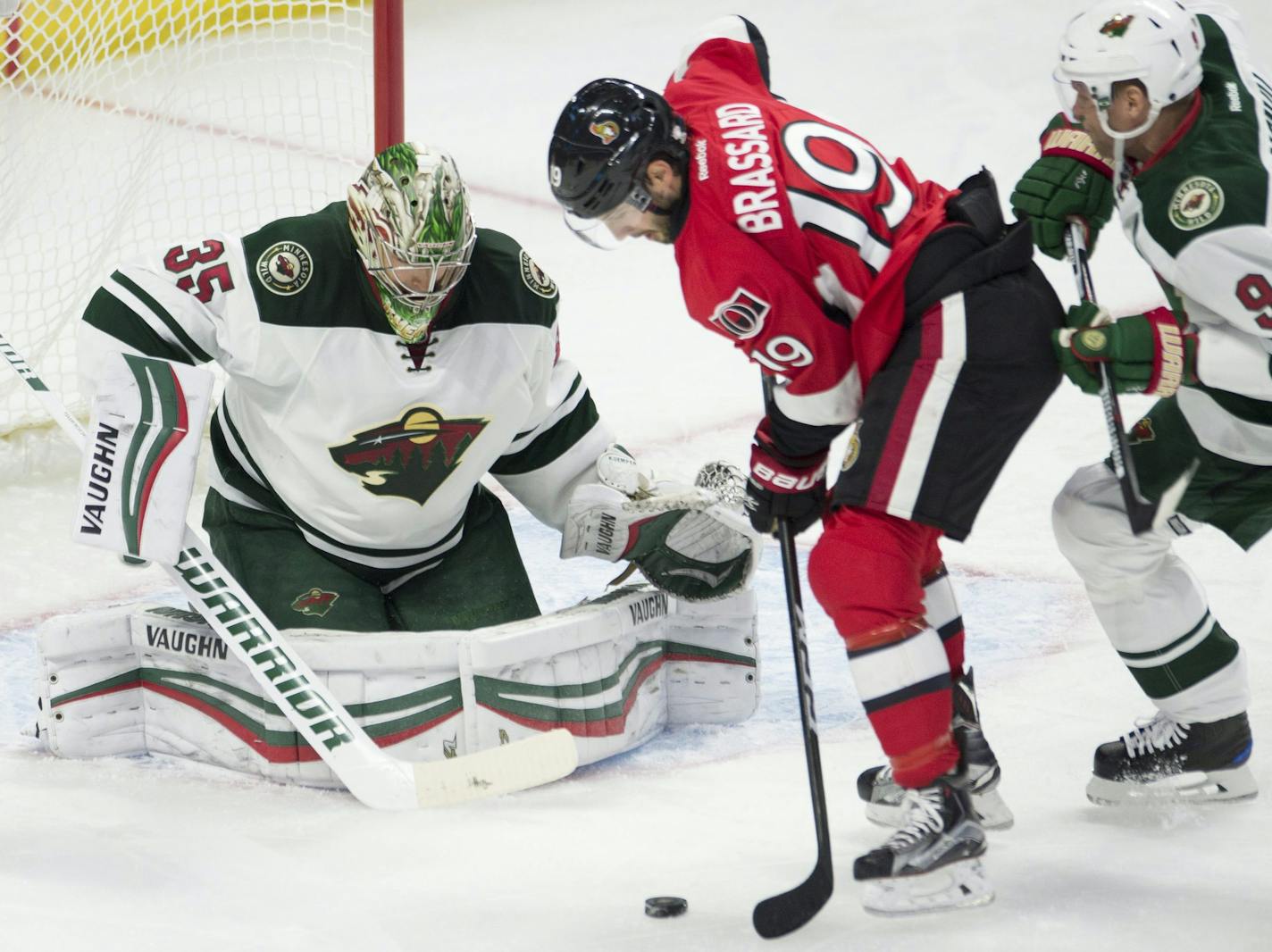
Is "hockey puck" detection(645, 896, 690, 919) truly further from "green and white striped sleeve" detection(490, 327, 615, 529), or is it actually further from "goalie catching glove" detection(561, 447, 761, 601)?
"green and white striped sleeve" detection(490, 327, 615, 529)

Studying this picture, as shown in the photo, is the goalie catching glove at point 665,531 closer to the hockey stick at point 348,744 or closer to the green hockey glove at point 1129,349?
the hockey stick at point 348,744

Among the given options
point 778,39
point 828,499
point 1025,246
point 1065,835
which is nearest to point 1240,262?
point 1025,246

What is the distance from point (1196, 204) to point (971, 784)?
876 mm

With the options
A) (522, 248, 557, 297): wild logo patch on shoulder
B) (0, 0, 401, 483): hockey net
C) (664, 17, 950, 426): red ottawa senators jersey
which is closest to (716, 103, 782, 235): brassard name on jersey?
(664, 17, 950, 426): red ottawa senators jersey

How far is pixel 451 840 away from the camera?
2490mm

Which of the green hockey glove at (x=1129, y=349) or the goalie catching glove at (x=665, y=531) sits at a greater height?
the green hockey glove at (x=1129, y=349)

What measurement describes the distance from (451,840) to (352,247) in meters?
0.99

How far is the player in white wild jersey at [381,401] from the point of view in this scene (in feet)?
9.03

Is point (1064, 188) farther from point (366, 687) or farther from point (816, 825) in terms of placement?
point (366, 687)

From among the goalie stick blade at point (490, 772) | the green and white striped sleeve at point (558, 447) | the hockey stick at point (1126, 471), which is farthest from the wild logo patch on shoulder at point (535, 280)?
the hockey stick at point (1126, 471)

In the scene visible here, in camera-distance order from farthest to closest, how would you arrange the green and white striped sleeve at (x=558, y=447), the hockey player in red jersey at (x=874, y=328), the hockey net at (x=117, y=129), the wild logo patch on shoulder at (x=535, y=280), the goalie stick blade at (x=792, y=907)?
the hockey net at (x=117, y=129)
the green and white striped sleeve at (x=558, y=447)
the wild logo patch on shoulder at (x=535, y=280)
the hockey player in red jersey at (x=874, y=328)
the goalie stick blade at (x=792, y=907)

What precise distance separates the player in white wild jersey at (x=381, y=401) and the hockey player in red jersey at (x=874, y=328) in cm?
50

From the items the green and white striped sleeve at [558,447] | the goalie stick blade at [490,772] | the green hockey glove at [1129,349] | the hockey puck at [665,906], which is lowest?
the hockey puck at [665,906]

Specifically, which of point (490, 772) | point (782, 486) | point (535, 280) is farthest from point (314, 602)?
point (782, 486)
